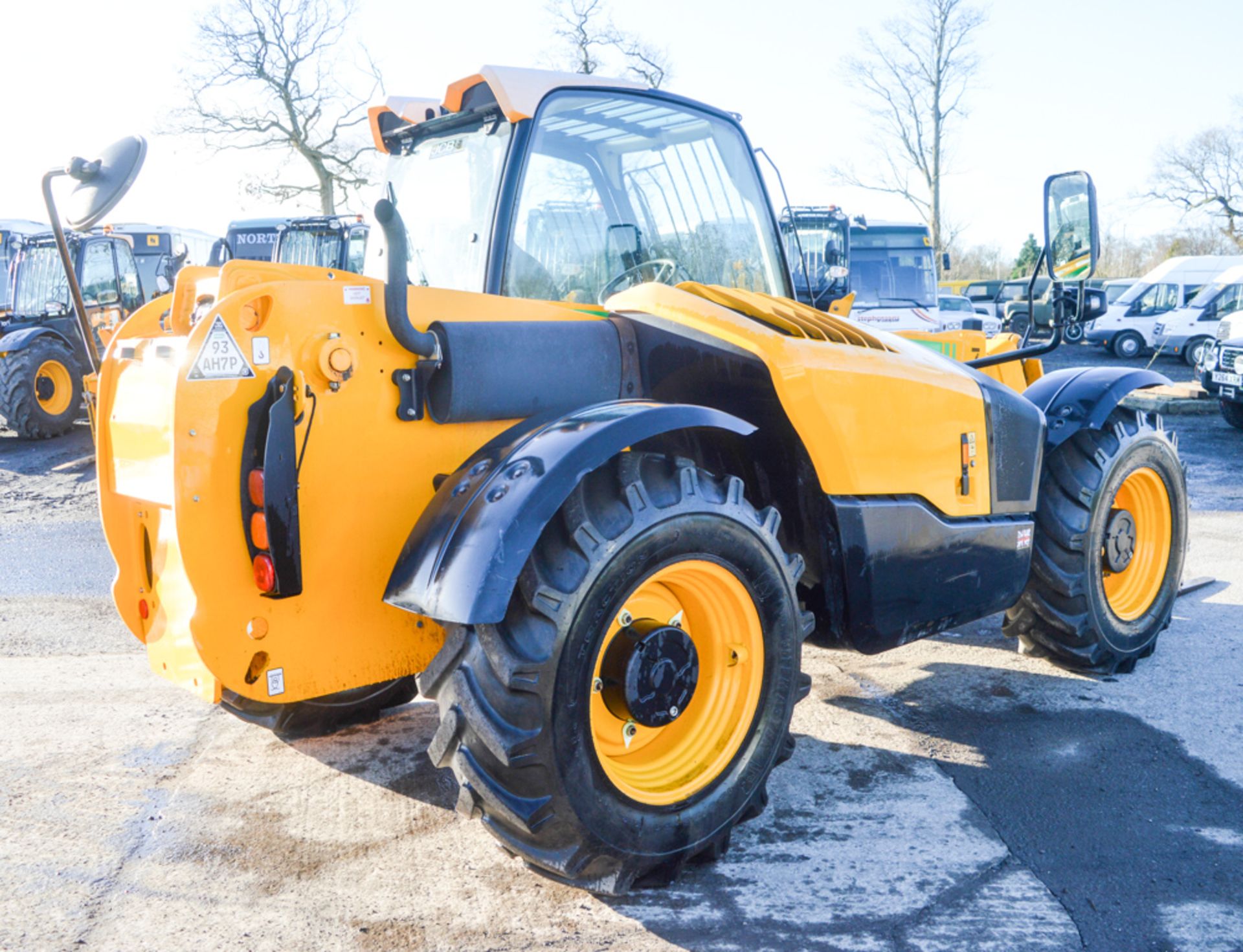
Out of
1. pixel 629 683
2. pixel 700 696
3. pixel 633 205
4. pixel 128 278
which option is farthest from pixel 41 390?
pixel 629 683

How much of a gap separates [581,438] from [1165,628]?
3.75 meters

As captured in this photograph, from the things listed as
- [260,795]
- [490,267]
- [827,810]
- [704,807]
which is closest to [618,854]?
[704,807]

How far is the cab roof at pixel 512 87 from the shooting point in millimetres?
3189

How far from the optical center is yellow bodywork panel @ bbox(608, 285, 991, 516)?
310 cm

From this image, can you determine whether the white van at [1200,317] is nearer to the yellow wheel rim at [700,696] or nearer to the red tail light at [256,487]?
the yellow wheel rim at [700,696]

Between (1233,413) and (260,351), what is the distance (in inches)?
533

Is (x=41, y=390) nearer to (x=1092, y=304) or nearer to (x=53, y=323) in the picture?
(x=53, y=323)

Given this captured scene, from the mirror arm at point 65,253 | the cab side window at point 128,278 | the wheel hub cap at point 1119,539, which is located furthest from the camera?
the cab side window at point 128,278

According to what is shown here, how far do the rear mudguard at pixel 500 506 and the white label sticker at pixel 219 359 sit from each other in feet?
1.90

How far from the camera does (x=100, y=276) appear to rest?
50.5 feet

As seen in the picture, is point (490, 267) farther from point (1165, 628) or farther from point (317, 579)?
point (1165, 628)

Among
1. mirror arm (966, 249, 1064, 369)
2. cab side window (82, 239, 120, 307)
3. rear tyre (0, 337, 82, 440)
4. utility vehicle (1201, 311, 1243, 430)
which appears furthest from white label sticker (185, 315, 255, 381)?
cab side window (82, 239, 120, 307)

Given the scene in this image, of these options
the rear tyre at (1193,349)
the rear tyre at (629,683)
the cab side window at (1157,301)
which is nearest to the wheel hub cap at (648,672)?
the rear tyre at (629,683)

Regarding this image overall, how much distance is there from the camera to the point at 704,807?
111 inches
